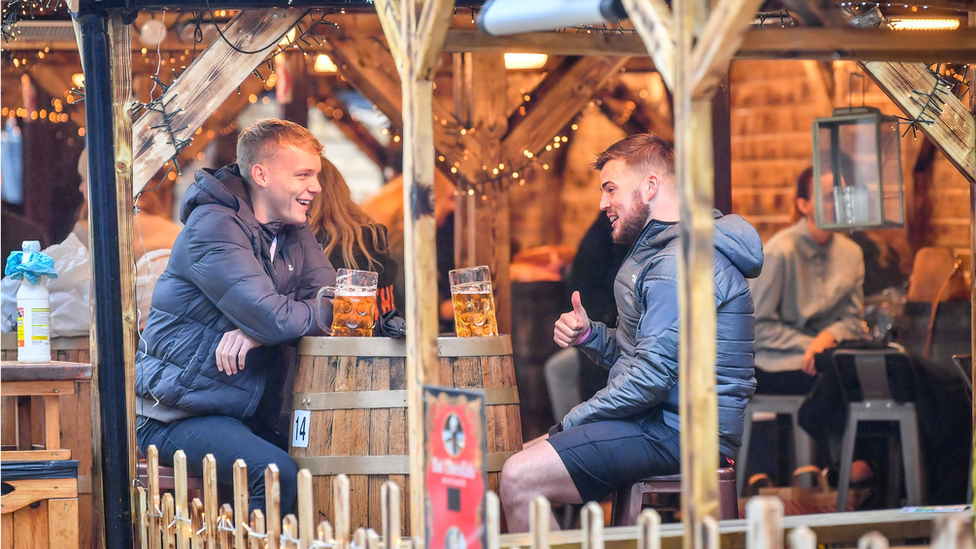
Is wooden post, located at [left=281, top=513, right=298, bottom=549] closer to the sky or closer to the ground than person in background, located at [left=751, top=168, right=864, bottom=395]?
closer to the ground

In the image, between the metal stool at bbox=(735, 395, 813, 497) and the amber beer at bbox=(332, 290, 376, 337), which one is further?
the metal stool at bbox=(735, 395, 813, 497)

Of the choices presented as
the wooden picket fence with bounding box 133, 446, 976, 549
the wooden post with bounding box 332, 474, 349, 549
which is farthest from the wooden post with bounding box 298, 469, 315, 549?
the wooden post with bounding box 332, 474, 349, 549

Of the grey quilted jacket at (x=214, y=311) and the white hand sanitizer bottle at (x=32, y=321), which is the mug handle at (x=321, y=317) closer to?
the grey quilted jacket at (x=214, y=311)

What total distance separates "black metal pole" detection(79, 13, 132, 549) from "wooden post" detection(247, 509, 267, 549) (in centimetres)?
94

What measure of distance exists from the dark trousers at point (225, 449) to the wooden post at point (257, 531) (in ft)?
1.03

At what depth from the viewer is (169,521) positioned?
13.0 ft

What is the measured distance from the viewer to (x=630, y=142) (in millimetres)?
4027

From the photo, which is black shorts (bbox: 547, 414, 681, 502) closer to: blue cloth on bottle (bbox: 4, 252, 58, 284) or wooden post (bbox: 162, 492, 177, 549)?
wooden post (bbox: 162, 492, 177, 549)

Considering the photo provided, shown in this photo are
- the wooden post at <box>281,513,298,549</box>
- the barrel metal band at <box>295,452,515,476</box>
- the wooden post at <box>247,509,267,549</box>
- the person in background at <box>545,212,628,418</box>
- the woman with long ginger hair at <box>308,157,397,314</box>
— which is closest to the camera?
the wooden post at <box>281,513,298,549</box>

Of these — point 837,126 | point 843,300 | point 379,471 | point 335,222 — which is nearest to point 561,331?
point 379,471

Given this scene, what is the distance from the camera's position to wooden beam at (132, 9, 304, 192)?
425 cm

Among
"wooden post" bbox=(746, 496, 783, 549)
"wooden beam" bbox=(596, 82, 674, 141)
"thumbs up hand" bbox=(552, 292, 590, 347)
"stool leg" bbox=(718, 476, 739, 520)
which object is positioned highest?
"wooden beam" bbox=(596, 82, 674, 141)

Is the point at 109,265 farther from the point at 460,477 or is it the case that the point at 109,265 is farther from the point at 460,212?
the point at 460,212

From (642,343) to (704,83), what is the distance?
1441mm
